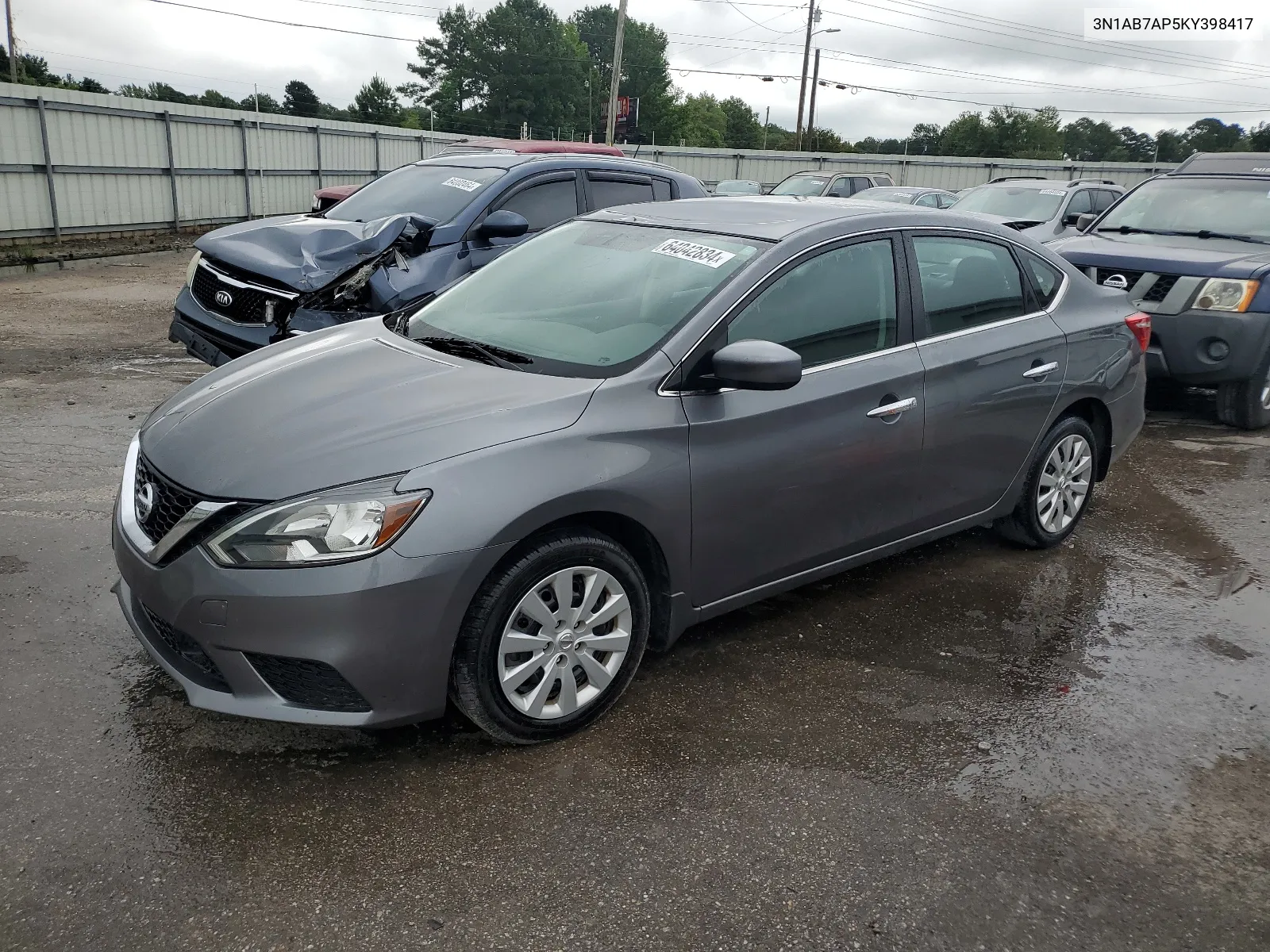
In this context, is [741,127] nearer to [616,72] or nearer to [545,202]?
[616,72]

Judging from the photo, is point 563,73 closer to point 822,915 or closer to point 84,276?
point 84,276

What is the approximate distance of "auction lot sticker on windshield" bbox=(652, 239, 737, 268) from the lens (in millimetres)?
3749

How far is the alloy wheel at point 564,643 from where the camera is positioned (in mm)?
3037

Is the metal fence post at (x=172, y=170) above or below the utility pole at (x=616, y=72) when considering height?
below

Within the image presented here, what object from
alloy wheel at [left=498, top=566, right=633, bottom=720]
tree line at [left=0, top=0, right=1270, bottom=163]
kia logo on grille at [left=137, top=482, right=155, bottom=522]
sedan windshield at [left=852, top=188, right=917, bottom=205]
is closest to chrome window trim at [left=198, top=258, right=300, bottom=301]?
kia logo on grille at [left=137, top=482, right=155, bottom=522]

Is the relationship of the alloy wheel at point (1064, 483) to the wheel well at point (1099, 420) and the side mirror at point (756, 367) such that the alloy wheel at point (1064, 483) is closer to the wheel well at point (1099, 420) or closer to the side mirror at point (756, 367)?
the wheel well at point (1099, 420)

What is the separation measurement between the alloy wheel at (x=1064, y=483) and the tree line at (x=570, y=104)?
214 feet

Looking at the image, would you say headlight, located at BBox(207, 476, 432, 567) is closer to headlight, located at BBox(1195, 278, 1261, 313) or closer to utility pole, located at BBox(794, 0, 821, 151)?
headlight, located at BBox(1195, 278, 1261, 313)

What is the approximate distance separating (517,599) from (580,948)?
990mm

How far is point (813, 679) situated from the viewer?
3.72m


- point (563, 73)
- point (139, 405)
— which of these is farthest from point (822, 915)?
point (563, 73)

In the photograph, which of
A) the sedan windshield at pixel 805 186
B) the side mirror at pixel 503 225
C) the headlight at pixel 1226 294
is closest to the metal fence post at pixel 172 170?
the sedan windshield at pixel 805 186

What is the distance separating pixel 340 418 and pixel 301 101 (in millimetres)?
76954

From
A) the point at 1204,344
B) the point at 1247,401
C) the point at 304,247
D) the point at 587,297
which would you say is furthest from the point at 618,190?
the point at 1247,401
